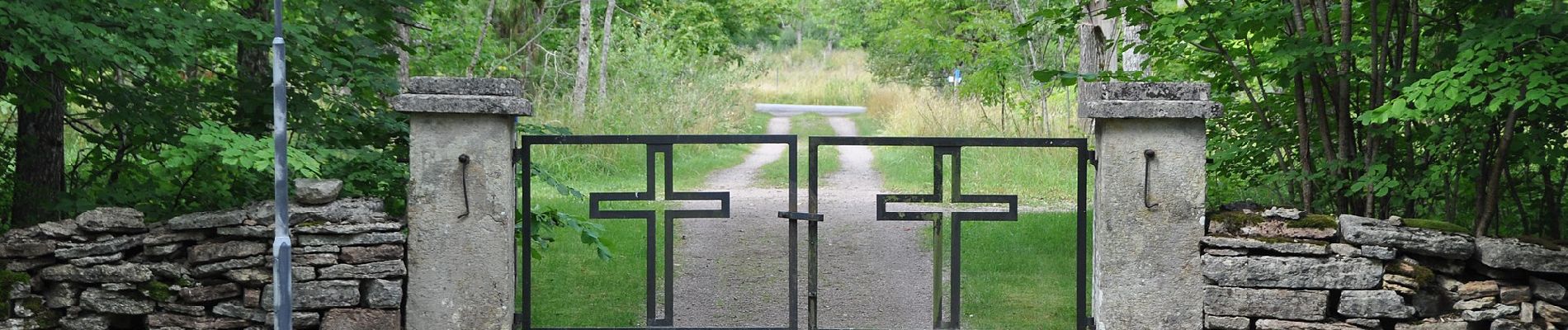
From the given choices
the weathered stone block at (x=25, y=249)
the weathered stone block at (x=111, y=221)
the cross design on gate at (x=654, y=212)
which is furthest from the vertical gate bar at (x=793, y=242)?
the weathered stone block at (x=25, y=249)

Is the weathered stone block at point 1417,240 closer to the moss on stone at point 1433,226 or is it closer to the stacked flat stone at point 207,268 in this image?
the moss on stone at point 1433,226

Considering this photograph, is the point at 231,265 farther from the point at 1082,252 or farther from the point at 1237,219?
the point at 1237,219

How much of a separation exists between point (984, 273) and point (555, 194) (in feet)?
18.5

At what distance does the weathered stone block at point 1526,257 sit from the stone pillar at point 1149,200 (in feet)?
3.41

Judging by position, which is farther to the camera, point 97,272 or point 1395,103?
point 97,272

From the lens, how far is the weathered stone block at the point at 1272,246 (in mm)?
4973

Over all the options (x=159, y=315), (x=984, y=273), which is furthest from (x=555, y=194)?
(x=159, y=315)

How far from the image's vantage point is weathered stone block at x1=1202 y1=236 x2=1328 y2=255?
497cm

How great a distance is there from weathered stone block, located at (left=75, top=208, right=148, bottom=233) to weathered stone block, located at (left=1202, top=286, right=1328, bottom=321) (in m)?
4.26

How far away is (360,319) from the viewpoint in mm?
5168

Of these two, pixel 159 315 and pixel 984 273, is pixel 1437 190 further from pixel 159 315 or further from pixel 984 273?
pixel 159 315

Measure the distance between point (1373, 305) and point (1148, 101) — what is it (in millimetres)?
1166

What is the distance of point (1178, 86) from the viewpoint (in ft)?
16.1

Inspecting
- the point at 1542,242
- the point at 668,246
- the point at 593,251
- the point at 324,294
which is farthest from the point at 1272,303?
the point at 593,251
